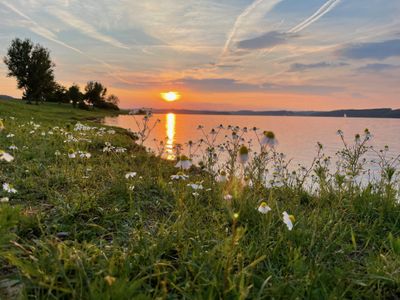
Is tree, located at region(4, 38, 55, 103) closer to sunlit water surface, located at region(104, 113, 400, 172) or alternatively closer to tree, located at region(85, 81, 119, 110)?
sunlit water surface, located at region(104, 113, 400, 172)

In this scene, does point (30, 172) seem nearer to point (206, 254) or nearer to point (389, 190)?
point (206, 254)

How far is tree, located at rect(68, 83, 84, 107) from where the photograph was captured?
302 feet

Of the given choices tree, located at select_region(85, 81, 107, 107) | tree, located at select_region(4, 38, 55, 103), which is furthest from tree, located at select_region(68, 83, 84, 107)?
tree, located at select_region(4, 38, 55, 103)

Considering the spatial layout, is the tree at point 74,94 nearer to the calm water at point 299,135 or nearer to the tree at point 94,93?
the tree at point 94,93

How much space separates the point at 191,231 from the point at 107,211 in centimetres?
121

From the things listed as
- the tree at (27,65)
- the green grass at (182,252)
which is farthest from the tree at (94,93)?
the green grass at (182,252)

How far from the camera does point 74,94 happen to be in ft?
302

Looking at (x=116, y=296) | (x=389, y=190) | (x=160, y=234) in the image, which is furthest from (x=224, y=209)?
(x=389, y=190)

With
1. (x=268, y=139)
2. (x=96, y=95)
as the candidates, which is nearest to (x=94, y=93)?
(x=96, y=95)

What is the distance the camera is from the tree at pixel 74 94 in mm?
91938

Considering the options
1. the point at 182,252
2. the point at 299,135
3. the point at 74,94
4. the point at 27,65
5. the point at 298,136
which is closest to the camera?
the point at 182,252

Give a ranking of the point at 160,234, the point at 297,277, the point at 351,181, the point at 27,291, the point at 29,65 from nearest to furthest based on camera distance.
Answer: the point at 27,291
the point at 297,277
the point at 160,234
the point at 351,181
the point at 29,65

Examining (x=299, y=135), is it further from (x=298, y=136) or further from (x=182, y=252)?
(x=182, y=252)

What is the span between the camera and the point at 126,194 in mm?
4566
